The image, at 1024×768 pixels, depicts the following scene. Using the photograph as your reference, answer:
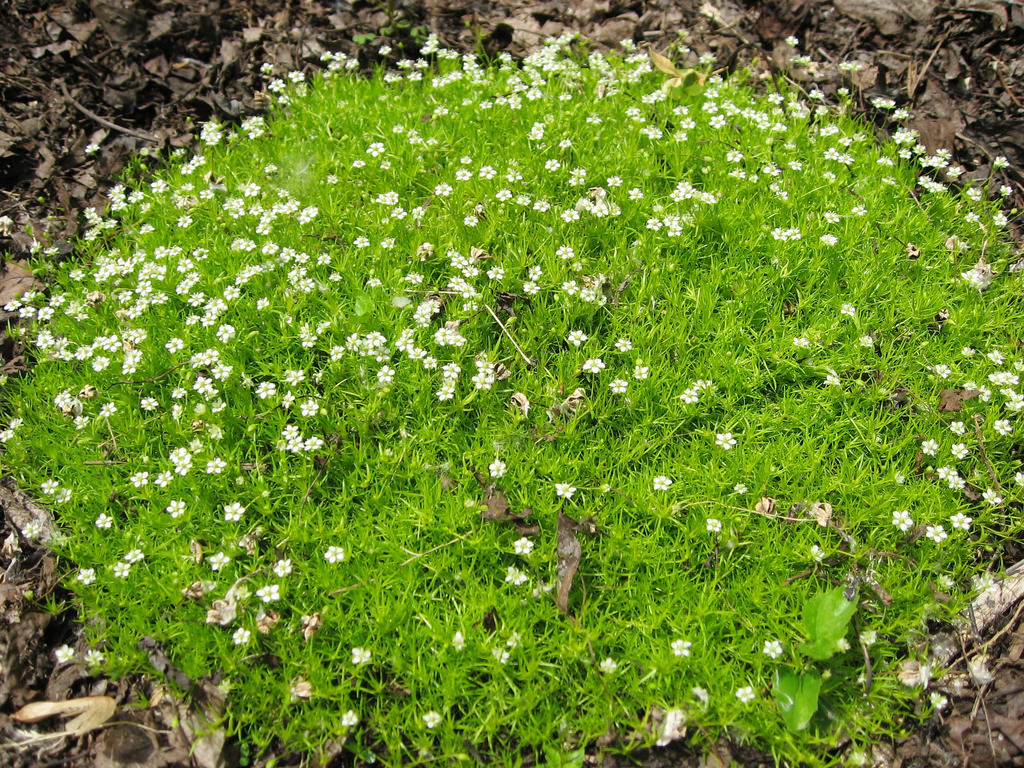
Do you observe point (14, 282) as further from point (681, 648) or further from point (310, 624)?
point (681, 648)

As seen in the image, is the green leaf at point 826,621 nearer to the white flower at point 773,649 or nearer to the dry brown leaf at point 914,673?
the white flower at point 773,649

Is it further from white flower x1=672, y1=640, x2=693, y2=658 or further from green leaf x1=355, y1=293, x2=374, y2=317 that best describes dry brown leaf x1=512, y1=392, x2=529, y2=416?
white flower x1=672, y1=640, x2=693, y2=658

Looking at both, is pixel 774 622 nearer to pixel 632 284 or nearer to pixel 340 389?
pixel 632 284

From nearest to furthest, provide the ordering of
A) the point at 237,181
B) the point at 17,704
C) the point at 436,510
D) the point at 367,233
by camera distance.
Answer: the point at 17,704, the point at 436,510, the point at 367,233, the point at 237,181

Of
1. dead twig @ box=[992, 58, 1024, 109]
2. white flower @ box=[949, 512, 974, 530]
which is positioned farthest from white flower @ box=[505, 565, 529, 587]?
dead twig @ box=[992, 58, 1024, 109]

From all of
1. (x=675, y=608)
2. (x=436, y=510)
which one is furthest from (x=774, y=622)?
(x=436, y=510)
